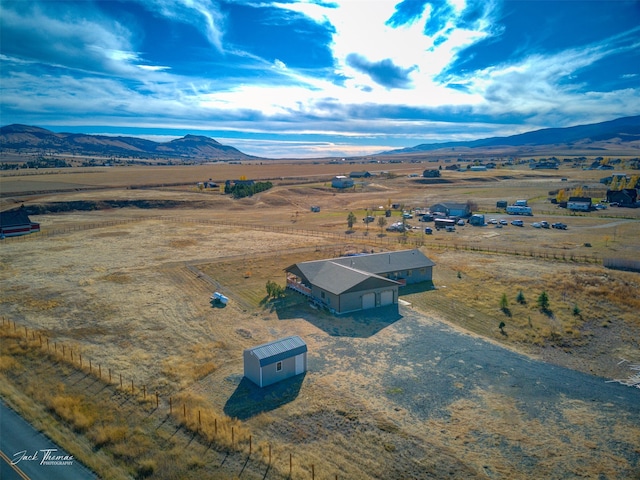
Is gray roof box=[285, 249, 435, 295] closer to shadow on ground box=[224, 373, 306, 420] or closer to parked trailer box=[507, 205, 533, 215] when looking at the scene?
shadow on ground box=[224, 373, 306, 420]

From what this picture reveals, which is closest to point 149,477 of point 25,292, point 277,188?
point 25,292

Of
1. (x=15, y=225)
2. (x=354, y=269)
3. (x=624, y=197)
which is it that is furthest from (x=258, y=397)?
(x=624, y=197)

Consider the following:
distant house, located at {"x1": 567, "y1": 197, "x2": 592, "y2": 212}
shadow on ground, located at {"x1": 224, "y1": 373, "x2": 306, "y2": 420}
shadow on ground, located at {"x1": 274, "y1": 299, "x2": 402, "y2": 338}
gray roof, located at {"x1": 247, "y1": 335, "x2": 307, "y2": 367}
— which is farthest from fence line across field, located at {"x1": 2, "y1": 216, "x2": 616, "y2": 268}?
distant house, located at {"x1": 567, "y1": 197, "x2": 592, "y2": 212}

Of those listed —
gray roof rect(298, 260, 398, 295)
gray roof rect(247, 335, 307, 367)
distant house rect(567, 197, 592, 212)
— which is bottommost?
gray roof rect(247, 335, 307, 367)

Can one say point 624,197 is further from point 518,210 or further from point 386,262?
point 386,262

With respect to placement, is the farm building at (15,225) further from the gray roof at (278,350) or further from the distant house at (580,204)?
the distant house at (580,204)

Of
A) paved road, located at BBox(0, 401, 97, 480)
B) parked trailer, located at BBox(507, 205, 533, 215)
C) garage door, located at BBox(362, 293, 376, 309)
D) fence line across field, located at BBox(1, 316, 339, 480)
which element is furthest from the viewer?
parked trailer, located at BBox(507, 205, 533, 215)

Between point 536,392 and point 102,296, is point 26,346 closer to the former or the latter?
point 102,296
